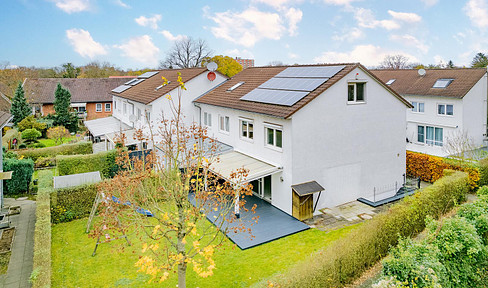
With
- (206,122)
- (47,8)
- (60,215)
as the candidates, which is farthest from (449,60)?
(60,215)

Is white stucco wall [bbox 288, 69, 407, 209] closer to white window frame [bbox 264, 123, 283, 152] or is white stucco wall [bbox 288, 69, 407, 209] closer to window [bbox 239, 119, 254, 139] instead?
white window frame [bbox 264, 123, 283, 152]

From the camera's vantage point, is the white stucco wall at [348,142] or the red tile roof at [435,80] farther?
the red tile roof at [435,80]

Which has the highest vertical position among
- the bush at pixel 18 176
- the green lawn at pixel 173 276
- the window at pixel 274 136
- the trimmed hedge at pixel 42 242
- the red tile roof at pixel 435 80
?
the red tile roof at pixel 435 80

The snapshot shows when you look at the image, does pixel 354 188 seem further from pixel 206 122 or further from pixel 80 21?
pixel 80 21

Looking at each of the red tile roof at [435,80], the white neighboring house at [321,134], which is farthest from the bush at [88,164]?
the red tile roof at [435,80]

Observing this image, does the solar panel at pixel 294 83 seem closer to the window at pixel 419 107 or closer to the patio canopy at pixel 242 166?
the patio canopy at pixel 242 166

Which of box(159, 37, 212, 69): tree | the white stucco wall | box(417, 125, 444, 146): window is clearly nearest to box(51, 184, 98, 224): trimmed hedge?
the white stucco wall

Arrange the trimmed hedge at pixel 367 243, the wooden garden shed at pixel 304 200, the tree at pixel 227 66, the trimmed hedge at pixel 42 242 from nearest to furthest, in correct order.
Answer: the trimmed hedge at pixel 367 243 → the trimmed hedge at pixel 42 242 → the wooden garden shed at pixel 304 200 → the tree at pixel 227 66
